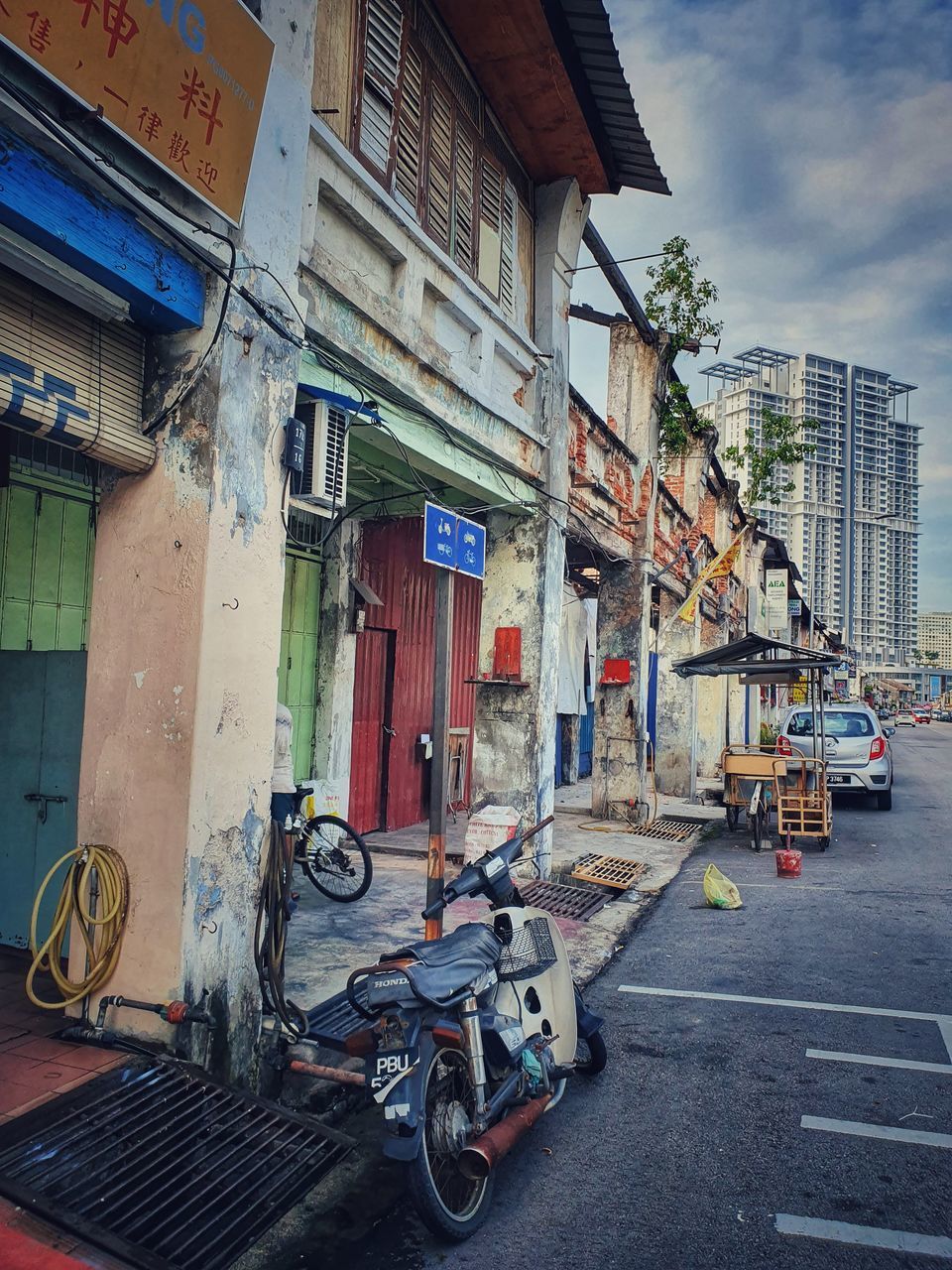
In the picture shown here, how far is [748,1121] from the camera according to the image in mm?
3750

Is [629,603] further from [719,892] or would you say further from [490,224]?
[490,224]

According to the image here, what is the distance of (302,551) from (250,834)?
5.30 meters

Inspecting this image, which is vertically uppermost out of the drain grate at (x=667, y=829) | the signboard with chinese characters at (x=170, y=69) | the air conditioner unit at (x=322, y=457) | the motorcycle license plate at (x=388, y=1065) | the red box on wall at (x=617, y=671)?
the signboard with chinese characters at (x=170, y=69)

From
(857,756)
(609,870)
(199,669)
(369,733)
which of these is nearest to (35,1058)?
(199,669)

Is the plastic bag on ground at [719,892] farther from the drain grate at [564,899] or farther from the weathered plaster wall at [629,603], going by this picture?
the weathered plaster wall at [629,603]

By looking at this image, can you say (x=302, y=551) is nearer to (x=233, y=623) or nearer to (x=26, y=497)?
(x=26, y=497)

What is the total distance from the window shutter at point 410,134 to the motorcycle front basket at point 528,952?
195 inches

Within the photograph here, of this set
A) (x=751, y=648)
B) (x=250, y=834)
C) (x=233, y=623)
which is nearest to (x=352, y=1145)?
(x=250, y=834)

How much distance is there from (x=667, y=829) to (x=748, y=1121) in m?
7.91

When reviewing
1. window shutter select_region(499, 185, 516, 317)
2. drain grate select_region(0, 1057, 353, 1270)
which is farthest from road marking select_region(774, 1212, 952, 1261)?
window shutter select_region(499, 185, 516, 317)

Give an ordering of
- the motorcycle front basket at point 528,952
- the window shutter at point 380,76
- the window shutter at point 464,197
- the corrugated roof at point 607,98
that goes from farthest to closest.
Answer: the window shutter at point 464,197 → the corrugated roof at point 607,98 → the window shutter at point 380,76 → the motorcycle front basket at point 528,952

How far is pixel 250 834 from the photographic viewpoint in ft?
13.4

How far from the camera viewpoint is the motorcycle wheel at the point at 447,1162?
9.20ft

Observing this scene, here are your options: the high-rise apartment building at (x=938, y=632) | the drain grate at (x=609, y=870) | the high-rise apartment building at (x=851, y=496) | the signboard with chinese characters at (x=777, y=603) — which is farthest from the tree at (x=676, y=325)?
the high-rise apartment building at (x=938, y=632)
